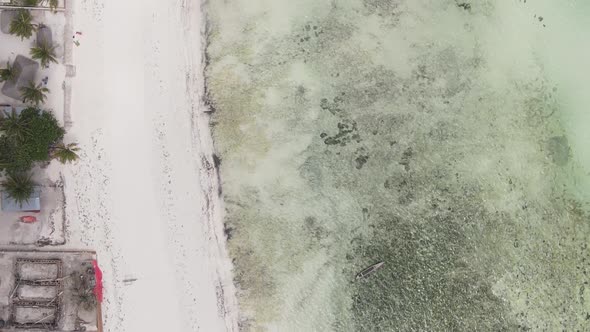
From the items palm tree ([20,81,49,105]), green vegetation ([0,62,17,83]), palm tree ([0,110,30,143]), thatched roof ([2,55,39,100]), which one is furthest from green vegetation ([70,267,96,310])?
green vegetation ([0,62,17,83])

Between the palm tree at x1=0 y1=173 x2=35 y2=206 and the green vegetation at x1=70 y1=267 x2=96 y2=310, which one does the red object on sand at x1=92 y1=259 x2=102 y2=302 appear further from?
the palm tree at x1=0 y1=173 x2=35 y2=206

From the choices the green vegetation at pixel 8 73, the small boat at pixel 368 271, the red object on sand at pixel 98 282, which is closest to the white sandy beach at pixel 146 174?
the red object on sand at pixel 98 282

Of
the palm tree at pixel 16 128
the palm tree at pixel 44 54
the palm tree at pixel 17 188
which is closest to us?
the palm tree at pixel 16 128

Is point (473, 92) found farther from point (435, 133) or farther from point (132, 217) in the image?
point (132, 217)

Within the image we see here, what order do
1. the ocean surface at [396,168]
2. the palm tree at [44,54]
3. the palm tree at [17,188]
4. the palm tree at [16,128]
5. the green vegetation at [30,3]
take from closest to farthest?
the palm tree at [16,128] → the palm tree at [17,188] → the palm tree at [44,54] → the green vegetation at [30,3] → the ocean surface at [396,168]

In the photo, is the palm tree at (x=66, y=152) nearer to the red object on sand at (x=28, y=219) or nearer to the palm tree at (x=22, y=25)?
the red object on sand at (x=28, y=219)

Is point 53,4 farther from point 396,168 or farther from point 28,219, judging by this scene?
point 396,168

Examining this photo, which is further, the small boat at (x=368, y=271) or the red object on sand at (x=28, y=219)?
the small boat at (x=368, y=271)

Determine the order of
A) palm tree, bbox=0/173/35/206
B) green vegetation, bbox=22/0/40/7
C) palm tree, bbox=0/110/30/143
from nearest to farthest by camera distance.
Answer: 1. palm tree, bbox=0/110/30/143
2. palm tree, bbox=0/173/35/206
3. green vegetation, bbox=22/0/40/7
